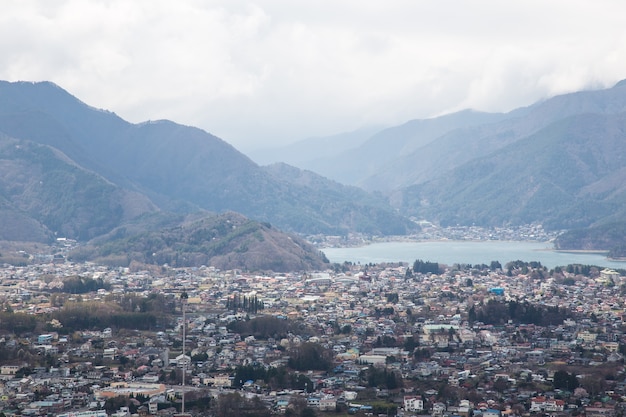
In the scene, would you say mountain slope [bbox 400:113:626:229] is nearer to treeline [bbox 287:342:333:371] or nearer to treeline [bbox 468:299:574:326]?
treeline [bbox 468:299:574:326]

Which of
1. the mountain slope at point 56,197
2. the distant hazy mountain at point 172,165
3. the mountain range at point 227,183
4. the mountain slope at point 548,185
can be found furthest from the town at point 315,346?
the mountain slope at point 548,185

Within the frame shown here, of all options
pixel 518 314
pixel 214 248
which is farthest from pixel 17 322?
pixel 214 248

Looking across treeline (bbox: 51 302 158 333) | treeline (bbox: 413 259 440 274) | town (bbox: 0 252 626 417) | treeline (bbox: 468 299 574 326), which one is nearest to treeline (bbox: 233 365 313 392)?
town (bbox: 0 252 626 417)

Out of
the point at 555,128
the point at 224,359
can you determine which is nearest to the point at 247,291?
the point at 224,359

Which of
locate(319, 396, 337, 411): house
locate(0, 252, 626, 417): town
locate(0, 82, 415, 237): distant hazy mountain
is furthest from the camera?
locate(0, 82, 415, 237): distant hazy mountain

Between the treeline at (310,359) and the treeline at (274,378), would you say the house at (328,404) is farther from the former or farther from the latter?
the treeline at (310,359)

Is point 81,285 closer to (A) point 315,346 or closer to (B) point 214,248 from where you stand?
(A) point 315,346

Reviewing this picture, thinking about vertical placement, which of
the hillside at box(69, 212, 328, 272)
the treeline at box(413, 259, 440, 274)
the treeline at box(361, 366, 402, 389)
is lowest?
the treeline at box(361, 366, 402, 389)
